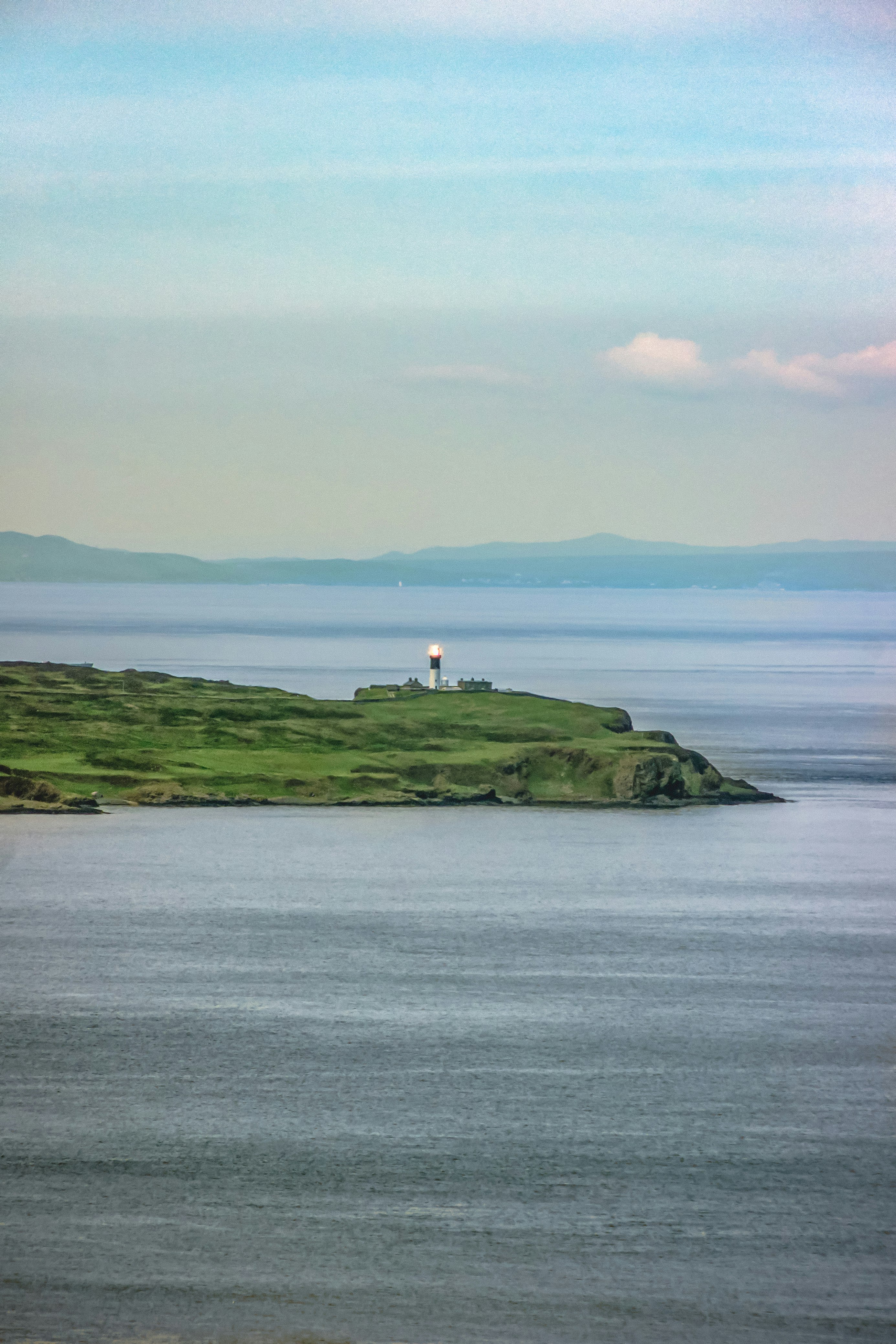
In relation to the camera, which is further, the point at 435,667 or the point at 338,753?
the point at 435,667

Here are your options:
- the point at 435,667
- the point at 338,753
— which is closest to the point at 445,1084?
the point at 338,753

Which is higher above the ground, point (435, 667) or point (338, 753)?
point (435, 667)

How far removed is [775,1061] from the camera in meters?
25.6

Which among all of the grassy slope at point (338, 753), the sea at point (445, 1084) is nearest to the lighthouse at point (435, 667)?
the grassy slope at point (338, 753)

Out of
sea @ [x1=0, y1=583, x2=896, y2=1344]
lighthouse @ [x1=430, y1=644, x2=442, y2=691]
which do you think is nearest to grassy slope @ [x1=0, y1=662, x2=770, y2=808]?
sea @ [x1=0, y1=583, x2=896, y2=1344]

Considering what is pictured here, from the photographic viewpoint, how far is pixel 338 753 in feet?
200

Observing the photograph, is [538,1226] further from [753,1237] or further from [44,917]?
[44,917]

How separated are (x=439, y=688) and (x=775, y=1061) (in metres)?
53.5

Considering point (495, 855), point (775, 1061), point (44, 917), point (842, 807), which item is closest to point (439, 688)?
point (842, 807)

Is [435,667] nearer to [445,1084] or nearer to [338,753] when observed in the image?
[338,753]

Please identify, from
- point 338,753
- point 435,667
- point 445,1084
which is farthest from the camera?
point 435,667

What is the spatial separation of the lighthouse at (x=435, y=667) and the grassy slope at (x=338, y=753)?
12.3m

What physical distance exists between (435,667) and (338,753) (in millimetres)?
23047

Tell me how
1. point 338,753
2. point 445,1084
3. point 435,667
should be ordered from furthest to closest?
point 435,667 → point 338,753 → point 445,1084
